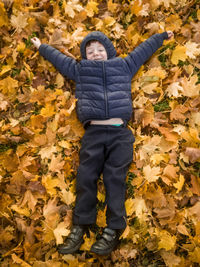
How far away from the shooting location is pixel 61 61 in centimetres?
243

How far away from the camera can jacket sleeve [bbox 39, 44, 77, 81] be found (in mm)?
2420

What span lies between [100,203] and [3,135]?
1.38 meters

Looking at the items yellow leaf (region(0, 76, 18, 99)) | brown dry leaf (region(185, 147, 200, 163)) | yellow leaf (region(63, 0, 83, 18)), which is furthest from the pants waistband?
yellow leaf (region(63, 0, 83, 18))

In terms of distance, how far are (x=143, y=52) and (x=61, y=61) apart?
99 cm

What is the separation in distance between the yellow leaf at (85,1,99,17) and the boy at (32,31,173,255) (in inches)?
21.7

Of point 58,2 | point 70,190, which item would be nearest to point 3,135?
point 70,190

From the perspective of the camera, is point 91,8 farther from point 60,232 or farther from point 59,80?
point 60,232

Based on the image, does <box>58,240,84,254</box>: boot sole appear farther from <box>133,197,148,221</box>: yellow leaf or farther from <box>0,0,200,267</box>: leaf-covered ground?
<box>133,197,148,221</box>: yellow leaf

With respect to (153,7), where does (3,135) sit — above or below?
below

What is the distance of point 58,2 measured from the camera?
264 cm

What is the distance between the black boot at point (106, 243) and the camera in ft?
6.80

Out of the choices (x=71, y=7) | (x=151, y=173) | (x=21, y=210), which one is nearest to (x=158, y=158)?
(x=151, y=173)

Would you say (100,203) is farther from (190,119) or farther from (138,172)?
(190,119)

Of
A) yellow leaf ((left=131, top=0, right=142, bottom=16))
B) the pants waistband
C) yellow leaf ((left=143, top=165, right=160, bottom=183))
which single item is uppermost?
yellow leaf ((left=131, top=0, right=142, bottom=16))
